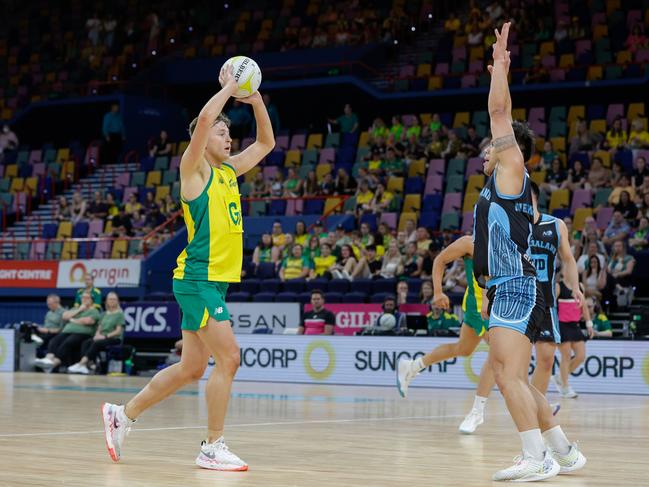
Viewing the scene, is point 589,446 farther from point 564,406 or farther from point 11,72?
point 11,72

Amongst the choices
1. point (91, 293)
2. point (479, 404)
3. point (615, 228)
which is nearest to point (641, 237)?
point (615, 228)

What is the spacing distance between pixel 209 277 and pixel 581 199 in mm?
15161

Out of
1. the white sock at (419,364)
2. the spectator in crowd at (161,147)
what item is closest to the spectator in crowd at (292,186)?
the spectator in crowd at (161,147)

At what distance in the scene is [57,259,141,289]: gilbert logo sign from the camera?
23594 mm

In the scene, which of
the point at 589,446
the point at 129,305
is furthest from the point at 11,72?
the point at 589,446

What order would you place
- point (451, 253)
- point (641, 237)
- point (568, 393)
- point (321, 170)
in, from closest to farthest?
1. point (451, 253)
2. point (568, 393)
3. point (641, 237)
4. point (321, 170)

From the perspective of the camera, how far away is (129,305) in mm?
21688

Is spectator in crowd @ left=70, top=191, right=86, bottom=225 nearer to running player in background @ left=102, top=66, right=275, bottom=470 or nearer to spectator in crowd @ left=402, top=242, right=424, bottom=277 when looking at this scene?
spectator in crowd @ left=402, top=242, right=424, bottom=277

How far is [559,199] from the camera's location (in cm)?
2130

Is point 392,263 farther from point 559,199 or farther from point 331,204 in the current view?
point 331,204

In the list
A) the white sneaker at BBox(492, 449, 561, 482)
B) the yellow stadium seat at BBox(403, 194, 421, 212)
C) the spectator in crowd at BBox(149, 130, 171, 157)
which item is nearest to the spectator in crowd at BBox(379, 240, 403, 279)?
the yellow stadium seat at BBox(403, 194, 421, 212)

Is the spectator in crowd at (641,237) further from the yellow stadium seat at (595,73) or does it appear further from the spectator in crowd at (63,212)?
the spectator in crowd at (63,212)

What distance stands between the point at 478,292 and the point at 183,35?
26.2m

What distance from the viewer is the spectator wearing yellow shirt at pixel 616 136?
22719mm
